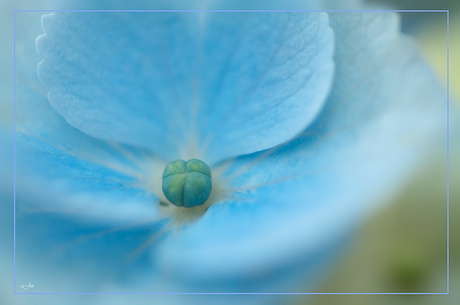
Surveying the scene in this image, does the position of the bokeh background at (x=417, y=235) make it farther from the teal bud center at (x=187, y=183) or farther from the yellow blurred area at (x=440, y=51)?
the teal bud center at (x=187, y=183)

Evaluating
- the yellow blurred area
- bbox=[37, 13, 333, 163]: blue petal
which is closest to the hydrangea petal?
bbox=[37, 13, 333, 163]: blue petal

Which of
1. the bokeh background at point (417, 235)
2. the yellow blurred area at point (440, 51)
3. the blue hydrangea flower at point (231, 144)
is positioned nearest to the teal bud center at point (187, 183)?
the blue hydrangea flower at point (231, 144)

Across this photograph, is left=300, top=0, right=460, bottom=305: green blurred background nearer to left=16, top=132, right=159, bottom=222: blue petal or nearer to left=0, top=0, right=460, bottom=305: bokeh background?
left=0, top=0, right=460, bottom=305: bokeh background

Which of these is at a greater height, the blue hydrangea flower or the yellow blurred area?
the yellow blurred area

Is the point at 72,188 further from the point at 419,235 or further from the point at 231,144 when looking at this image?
the point at 419,235

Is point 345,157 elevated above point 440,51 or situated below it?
below

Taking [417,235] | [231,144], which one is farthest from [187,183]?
[417,235]
